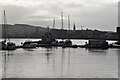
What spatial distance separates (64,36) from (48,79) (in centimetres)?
14752

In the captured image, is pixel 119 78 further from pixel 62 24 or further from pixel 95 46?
pixel 62 24

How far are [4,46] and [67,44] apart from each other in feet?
93.1

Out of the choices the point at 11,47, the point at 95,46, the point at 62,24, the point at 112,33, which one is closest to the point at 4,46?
the point at 11,47

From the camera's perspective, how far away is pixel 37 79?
19500mm

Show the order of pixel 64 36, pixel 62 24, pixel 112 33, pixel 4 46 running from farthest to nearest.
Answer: pixel 112 33 < pixel 64 36 < pixel 62 24 < pixel 4 46

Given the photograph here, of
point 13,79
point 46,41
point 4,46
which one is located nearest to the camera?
point 13,79

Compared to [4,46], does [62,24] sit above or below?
above

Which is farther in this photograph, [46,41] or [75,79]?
[46,41]

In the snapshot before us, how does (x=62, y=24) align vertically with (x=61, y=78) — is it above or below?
above

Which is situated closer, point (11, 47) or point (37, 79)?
point (37, 79)

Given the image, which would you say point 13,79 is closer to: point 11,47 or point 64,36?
point 11,47

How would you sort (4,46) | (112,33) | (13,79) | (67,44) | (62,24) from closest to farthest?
(13,79) < (4,46) < (67,44) < (62,24) < (112,33)

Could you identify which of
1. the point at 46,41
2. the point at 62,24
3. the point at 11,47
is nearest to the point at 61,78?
the point at 11,47

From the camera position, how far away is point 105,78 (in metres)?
20.3
